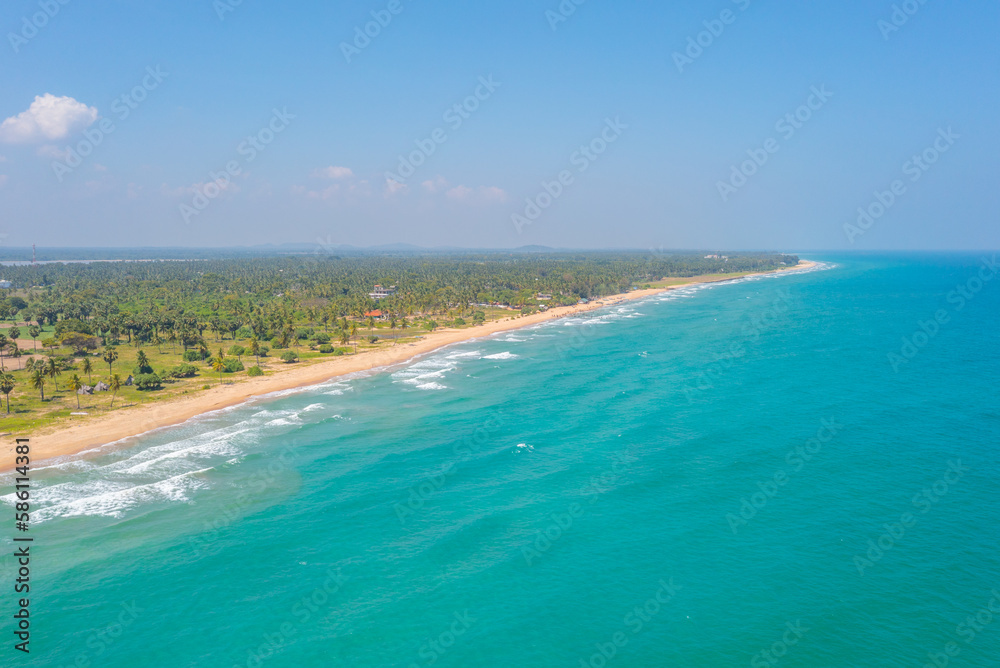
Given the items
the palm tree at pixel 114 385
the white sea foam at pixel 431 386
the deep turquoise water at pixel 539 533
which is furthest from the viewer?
the white sea foam at pixel 431 386

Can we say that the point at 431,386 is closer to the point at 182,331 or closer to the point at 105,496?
the point at 105,496

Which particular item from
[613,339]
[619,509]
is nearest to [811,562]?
[619,509]

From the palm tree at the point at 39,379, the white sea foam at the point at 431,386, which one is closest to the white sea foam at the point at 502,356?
the white sea foam at the point at 431,386

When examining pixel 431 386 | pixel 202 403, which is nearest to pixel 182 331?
pixel 202 403

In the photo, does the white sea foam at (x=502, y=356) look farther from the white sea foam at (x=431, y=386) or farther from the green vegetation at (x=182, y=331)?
the green vegetation at (x=182, y=331)

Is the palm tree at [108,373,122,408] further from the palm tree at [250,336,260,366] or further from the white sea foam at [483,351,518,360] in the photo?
the white sea foam at [483,351,518,360]

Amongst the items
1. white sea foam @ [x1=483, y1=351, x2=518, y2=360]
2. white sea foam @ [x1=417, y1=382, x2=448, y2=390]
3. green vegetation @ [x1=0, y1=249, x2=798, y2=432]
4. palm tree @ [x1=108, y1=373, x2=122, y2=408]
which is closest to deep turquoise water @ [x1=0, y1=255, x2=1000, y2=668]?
white sea foam @ [x1=417, y1=382, x2=448, y2=390]
